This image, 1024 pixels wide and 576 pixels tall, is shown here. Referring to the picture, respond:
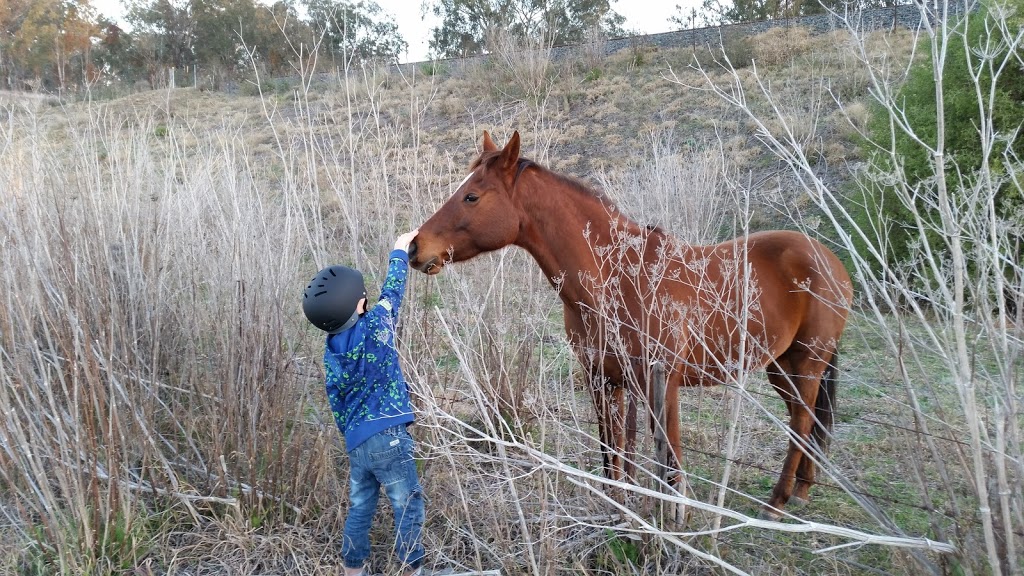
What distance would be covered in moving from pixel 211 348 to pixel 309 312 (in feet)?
4.98

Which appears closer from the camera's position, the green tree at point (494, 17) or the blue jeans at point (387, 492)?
the blue jeans at point (387, 492)

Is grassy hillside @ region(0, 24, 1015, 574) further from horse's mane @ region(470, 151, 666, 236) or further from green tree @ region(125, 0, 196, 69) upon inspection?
green tree @ region(125, 0, 196, 69)

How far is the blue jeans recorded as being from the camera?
269cm

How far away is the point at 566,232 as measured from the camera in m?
3.04

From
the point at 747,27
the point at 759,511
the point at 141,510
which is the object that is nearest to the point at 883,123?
the point at 759,511

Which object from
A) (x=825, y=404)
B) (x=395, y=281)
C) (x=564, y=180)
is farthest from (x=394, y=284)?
(x=825, y=404)

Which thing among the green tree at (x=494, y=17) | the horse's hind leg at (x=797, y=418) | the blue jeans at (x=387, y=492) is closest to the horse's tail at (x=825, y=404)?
the horse's hind leg at (x=797, y=418)

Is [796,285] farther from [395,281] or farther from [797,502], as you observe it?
[395,281]

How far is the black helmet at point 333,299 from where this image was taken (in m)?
2.52

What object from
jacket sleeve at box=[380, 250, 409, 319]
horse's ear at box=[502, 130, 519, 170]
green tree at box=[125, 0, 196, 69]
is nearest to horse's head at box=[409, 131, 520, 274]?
horse's ear at box=[502, 130, 519, 170]

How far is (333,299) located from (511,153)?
1.05 m

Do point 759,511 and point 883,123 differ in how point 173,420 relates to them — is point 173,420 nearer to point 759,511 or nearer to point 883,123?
point 759,511

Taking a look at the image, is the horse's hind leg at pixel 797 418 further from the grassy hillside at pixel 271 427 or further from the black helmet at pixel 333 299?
the black helmet at pixel 333 299

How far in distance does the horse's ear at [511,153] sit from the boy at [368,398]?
1.97ft
